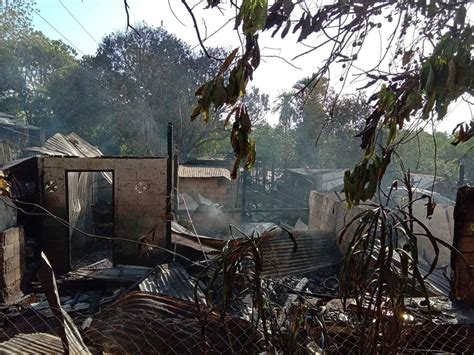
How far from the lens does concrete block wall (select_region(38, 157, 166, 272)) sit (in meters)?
8.02

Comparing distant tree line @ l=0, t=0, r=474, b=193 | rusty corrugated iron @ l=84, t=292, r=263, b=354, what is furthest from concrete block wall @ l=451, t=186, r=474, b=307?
distant tree line @ l=0, t=0, r=474, b=193

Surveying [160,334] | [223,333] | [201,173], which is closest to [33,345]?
[160,334]

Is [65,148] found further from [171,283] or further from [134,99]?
[134,99]

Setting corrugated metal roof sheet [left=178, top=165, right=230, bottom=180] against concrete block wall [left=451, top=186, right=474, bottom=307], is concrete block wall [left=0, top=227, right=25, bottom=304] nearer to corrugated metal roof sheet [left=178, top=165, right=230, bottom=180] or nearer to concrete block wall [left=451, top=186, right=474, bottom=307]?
concrete block wall [left=451, top=186, right=474, bottom=307]

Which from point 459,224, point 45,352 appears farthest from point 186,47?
point 45,352

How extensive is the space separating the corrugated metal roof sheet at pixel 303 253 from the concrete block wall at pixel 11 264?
14.9 ft

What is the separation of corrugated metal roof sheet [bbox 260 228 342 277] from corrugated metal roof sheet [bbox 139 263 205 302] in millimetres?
1579

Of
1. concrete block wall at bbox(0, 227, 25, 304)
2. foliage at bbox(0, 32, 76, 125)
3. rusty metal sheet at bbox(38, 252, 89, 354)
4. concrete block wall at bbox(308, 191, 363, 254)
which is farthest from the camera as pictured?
foliage at bbox(0, 32, 76, 125)

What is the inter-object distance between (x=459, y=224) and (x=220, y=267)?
372 cm

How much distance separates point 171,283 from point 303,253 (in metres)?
3.17

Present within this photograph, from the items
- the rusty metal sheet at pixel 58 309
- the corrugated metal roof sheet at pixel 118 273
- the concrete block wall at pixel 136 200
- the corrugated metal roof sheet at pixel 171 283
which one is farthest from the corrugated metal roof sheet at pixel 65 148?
the rusty metal sheet at pixel 58 309

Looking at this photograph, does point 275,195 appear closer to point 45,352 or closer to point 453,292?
point 453,292

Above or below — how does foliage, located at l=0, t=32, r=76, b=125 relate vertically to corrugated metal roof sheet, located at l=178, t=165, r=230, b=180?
above

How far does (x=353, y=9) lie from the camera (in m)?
2.11
